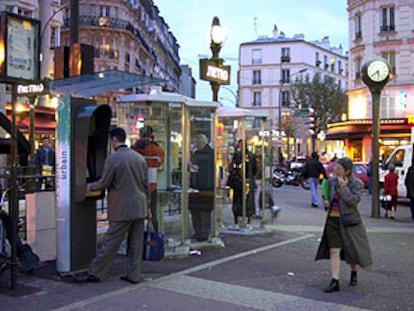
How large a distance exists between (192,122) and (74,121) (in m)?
2.55

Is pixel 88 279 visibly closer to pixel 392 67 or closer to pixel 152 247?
pixel 152 247

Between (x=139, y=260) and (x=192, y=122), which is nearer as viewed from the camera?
(x=139, y=260)

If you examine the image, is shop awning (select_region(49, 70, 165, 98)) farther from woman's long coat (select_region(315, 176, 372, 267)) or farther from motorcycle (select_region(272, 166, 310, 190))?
motorcycle (select_region(272, 166, 310, 190))

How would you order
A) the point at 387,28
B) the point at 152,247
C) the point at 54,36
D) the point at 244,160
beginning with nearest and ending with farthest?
the point at 152,247 < the point at 244,160 < the point at 54,36 < the point at 387,28

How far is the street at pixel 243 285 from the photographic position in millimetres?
5660

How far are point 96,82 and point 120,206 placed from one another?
1909 mm

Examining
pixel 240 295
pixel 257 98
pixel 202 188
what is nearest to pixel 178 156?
pixel 202 188

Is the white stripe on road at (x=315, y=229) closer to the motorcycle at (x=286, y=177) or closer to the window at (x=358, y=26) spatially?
the motorcycle at (x=286, y=177)

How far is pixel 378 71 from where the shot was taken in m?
13.8

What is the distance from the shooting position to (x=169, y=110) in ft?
28.3

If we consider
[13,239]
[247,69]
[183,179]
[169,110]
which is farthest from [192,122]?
[247,69]

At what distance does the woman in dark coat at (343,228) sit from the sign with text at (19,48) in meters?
3.87

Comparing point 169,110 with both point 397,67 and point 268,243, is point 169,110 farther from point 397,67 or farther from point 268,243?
point 397,67

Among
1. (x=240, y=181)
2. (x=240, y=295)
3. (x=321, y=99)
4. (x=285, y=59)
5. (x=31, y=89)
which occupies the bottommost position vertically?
(x=240, y=295)
